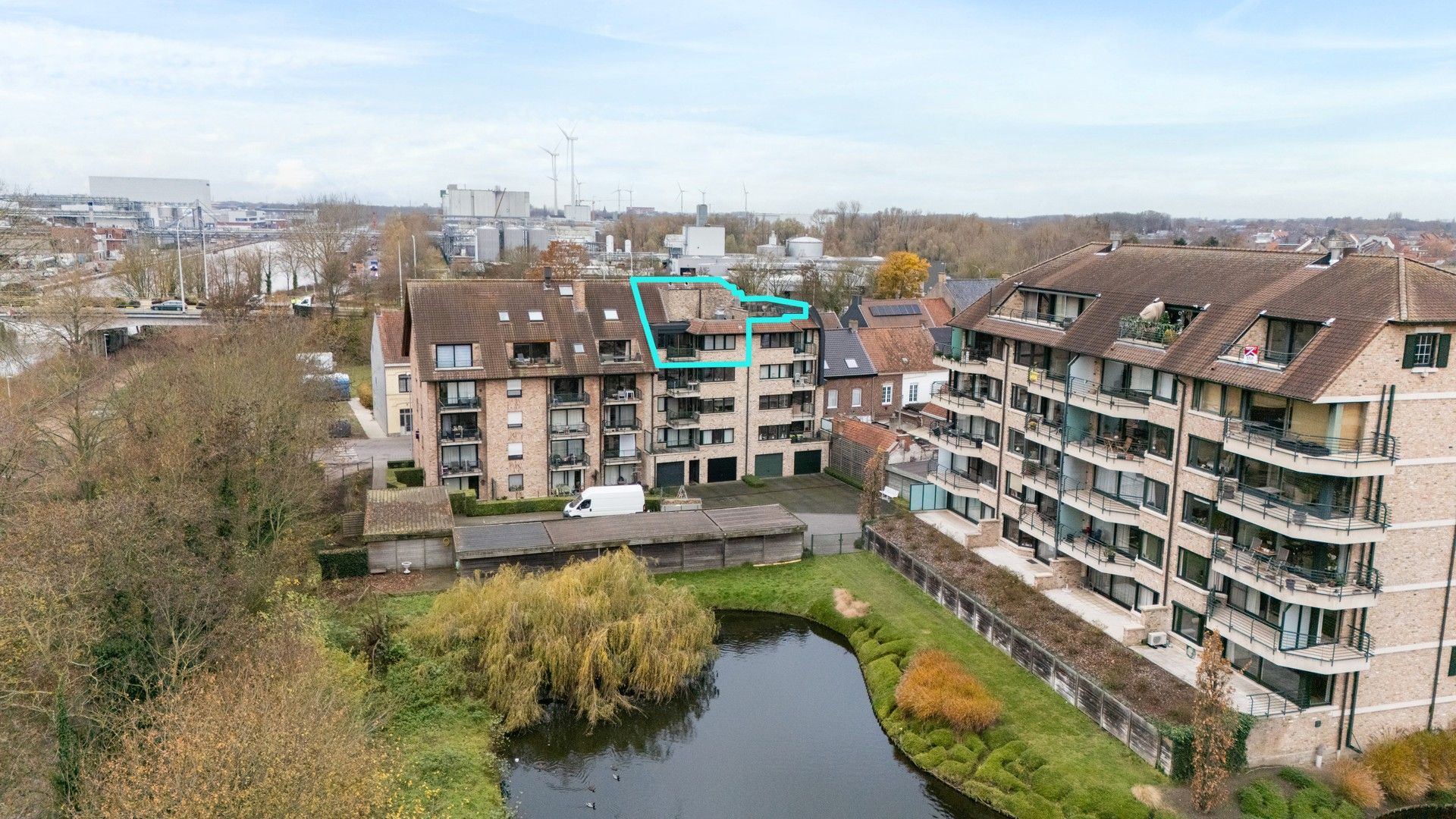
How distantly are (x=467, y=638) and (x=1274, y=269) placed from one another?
31.3 m

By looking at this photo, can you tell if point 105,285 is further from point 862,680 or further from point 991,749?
point 991,749

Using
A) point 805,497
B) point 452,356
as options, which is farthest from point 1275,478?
point 452,356

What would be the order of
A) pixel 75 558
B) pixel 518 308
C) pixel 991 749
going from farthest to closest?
pixel 518 308, pixel 991 749, pixel 75 558

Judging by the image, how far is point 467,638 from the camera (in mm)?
33469

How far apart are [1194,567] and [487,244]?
138 meters

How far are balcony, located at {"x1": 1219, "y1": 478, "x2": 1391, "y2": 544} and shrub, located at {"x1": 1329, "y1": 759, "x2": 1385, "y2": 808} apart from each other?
6.62 meters

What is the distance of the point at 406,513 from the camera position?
44.4 meters

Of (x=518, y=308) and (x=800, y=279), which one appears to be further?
(x=800, y=279)

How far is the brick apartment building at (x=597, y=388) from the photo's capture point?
50.8 metres

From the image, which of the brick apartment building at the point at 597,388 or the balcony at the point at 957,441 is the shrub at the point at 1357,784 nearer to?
the balcony at the point at 957,441

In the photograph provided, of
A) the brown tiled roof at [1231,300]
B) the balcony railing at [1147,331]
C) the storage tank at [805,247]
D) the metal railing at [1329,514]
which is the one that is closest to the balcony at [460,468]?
the brown tiled roof at [1231,300]

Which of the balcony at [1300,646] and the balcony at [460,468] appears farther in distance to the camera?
the balcony at [460,468]

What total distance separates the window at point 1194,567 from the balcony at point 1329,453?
4.69 meters

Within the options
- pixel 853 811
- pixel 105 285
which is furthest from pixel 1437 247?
pixel 105 285
